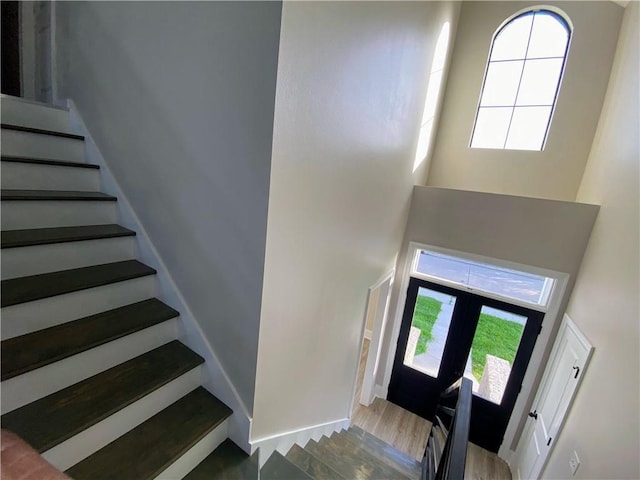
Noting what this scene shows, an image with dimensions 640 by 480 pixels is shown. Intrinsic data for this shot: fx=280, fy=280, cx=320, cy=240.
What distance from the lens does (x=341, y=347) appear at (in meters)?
2.51

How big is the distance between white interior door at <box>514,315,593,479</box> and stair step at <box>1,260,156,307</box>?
359 cm

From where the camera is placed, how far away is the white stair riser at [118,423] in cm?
112

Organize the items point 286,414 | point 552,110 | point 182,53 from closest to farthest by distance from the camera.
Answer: point 182,53
point 286,414
point 552,110

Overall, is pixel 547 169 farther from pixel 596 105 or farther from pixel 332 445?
pixel 332 445

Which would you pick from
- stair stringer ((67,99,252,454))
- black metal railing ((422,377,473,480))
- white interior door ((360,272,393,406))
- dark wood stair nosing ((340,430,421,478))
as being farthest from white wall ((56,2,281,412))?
white interior door ((360,272,393,406))

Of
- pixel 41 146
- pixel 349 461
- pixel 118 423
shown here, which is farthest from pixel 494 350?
pixel 41 146

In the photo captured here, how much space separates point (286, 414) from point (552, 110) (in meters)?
4.54

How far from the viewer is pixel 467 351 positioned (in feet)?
12.5

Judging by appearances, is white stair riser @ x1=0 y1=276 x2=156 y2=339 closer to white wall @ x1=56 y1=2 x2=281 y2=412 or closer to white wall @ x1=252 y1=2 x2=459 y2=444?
white wall @ x1=56 y1=2 x2=281 y2=412

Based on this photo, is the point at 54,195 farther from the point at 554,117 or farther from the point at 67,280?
the point at 554,117

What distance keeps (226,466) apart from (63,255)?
147 centimetres

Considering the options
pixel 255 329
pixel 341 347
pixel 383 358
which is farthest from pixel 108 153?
pixel 383 358

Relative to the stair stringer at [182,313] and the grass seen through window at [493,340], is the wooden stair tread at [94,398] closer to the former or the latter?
the stair stringer at [182,313]

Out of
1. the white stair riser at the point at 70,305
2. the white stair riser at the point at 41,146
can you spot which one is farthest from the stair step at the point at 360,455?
the white stair riser at the point at 41,146
